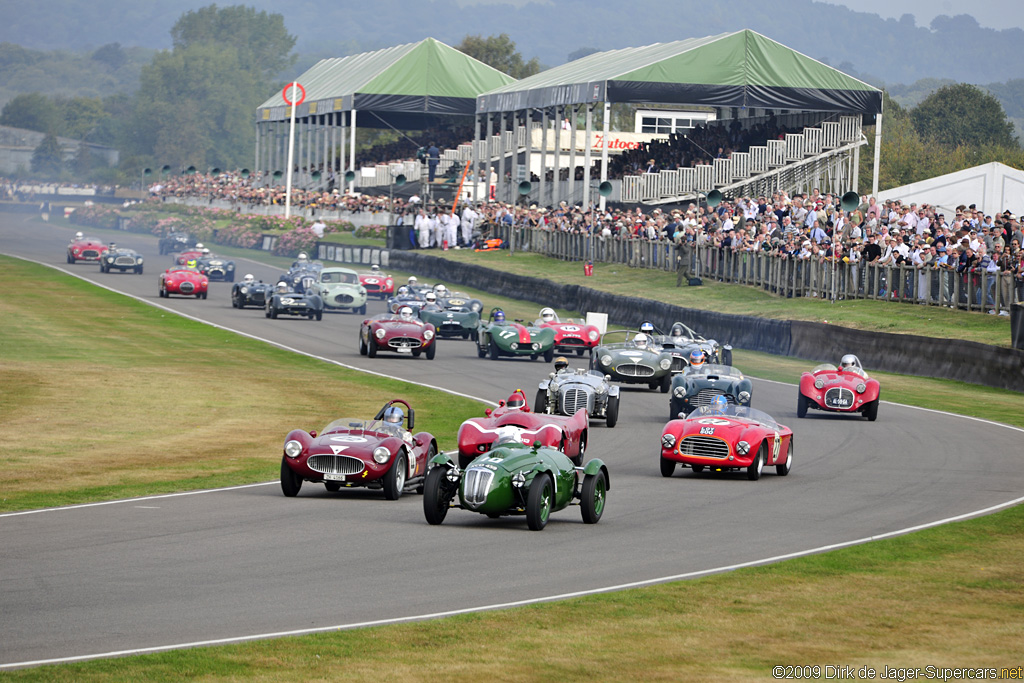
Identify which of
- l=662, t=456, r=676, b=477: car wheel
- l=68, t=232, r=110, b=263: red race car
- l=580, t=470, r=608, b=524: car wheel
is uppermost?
l=68, t=232, r=110, b=263: red race car

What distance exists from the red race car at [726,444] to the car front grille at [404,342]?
671 inches

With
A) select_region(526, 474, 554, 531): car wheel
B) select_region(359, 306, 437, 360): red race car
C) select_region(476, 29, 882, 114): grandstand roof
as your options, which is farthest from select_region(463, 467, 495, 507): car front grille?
select_region(476, 29, 882, 114): grandstand roof

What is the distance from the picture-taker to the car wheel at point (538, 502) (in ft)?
50.2

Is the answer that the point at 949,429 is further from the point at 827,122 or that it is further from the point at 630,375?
the point at 827,122

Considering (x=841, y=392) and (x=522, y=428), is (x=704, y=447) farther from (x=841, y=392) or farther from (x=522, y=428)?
(x=841, y=392)

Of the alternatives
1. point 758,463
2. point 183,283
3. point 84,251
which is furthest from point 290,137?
point 758,463

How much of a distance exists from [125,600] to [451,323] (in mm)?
30778

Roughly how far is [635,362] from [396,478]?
44.8 ft

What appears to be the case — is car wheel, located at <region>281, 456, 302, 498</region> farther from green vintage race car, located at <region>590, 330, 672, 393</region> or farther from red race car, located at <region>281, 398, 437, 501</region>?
green vintage race car, located at <region>590, 330, 672, 393</region>

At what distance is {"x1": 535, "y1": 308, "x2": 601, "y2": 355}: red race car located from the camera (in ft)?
120

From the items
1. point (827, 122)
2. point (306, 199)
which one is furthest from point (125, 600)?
point (306, 199)

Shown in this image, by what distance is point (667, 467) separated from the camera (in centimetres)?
2016

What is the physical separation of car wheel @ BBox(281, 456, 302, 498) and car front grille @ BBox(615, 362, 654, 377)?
45.3 ft

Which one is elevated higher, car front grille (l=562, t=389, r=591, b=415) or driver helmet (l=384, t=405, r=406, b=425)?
driver helmet (l=384, t=405, r=406, b=425)
